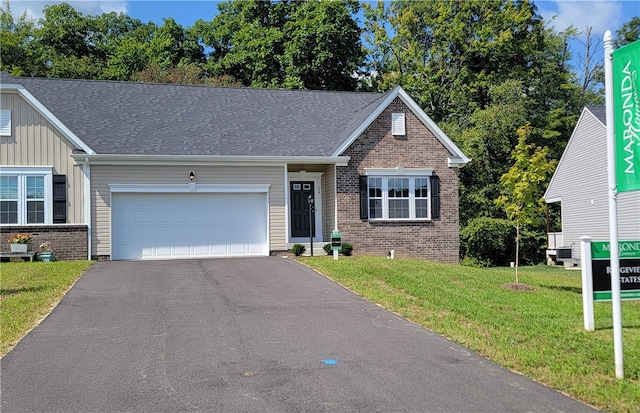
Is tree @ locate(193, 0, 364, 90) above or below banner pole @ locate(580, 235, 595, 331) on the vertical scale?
above

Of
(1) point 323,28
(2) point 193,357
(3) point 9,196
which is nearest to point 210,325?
(2) point 193,357

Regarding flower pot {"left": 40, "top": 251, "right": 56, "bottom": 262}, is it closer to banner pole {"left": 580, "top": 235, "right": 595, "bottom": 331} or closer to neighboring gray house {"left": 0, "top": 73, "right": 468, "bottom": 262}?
neighboring gray house {"left": 0, "top": 73, "right": 468, "bottom": 262}

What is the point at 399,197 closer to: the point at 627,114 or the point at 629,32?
the point at 627,114

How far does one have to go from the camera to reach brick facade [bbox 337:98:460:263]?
65.6 feet

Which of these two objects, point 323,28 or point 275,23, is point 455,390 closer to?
point 323,28

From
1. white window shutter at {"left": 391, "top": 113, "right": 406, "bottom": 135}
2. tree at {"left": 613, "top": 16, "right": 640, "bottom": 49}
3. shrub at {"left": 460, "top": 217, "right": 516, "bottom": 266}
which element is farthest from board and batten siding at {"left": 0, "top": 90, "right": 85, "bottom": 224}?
tree at {"left": 613, "top": 16, "right": 640, "bottom": 49}

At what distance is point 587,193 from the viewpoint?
91.7 feet

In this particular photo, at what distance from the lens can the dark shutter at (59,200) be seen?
58.0 feet

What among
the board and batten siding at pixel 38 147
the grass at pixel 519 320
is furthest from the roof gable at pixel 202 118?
the grass at pixel 519 320

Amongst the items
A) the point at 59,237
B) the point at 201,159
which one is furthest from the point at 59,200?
the point at 201,159

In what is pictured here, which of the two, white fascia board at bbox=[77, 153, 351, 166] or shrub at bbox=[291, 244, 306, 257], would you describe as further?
shrub at bbox=[291, 244, 306, 257]

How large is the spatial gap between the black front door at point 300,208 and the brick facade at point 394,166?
5.07 feet

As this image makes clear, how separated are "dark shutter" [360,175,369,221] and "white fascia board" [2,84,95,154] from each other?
849 centimetres

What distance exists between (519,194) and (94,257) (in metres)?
12.2
